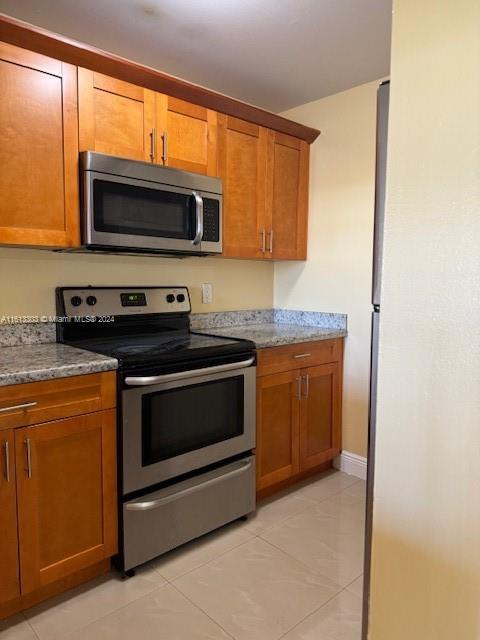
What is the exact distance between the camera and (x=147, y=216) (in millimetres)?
2115

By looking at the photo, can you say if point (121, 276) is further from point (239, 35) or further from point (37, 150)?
point (239, 35)

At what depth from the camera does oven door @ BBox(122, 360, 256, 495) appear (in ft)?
5.96

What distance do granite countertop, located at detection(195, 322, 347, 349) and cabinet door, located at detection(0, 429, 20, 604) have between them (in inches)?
47.3

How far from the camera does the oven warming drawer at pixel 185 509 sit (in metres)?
1.84

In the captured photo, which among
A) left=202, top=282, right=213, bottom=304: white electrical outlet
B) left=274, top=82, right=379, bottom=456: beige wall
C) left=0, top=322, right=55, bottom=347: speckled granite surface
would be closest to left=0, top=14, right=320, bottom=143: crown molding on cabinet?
left=274, top=82, right=379, bottom=456: beige wall

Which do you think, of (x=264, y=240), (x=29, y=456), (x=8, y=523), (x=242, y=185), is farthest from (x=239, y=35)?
(x=8, y=523)

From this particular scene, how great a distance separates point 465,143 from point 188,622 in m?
1.73

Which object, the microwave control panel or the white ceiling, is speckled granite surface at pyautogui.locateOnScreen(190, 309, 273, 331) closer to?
the microwave control panel

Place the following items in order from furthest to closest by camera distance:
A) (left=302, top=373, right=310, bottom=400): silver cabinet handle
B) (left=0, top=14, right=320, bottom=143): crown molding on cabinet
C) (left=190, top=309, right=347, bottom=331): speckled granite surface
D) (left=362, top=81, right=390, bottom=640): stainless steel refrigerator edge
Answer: (left=190, top=309, right=347, bottom=331): speckled granite surface < (left=302, top=373, right=310, bottom=400): silver cabinet handle < (left=0, top=14, right=320, bottom=143): crown molding on cabinet < (left=362, top=81, right=390, bottom=640): stainless steel refrigerator edge

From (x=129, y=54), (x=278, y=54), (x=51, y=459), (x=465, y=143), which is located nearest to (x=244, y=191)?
(x=278, y=54)

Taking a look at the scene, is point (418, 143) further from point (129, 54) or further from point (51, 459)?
point (129, 54)

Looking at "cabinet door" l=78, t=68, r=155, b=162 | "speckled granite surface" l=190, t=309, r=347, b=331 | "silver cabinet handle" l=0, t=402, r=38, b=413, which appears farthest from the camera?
"speckled granite surface" l=190, t=309, r=347, b=331

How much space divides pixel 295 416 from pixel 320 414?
0.82ft

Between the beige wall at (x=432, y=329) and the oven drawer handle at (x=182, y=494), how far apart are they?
1175mm
